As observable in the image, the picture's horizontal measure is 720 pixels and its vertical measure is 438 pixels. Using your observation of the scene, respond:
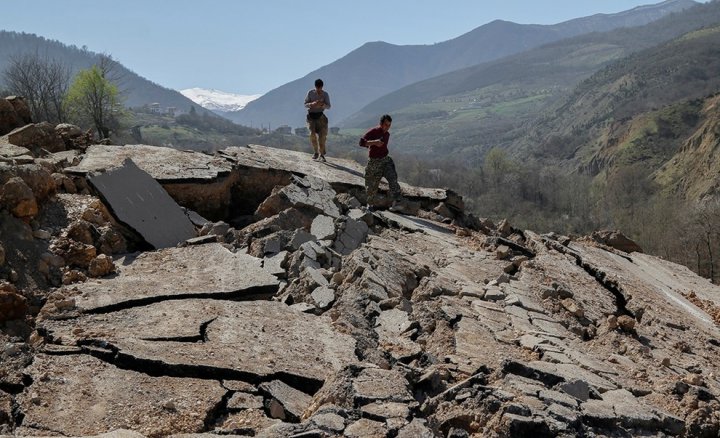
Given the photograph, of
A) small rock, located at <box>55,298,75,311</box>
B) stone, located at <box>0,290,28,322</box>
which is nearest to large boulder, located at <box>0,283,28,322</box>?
stone, located at <box>0,290,28,322</box>

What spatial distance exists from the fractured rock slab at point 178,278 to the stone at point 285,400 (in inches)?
71.4

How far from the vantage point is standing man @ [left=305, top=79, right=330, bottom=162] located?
11.8m

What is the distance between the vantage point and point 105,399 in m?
4.26

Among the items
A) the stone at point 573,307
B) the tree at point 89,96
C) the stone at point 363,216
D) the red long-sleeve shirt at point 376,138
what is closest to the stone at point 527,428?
the stone at point 573,307

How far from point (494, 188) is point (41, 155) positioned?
53636 mm

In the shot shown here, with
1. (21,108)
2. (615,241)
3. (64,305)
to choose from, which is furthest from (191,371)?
(615,241)

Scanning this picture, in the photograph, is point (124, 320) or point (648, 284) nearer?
point (124, 320)

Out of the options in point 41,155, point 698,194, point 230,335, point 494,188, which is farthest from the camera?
point 494,188

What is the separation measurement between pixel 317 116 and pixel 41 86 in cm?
2852

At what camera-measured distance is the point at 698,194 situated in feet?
183

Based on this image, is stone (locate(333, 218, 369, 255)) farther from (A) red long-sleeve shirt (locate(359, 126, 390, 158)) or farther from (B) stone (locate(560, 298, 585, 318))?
(B) stone (locate(560, 298, 585, 318))

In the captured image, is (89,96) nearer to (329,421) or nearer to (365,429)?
(329,421)

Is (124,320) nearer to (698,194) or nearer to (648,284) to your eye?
(648,284)

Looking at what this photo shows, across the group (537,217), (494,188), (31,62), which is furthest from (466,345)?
(494,188)
